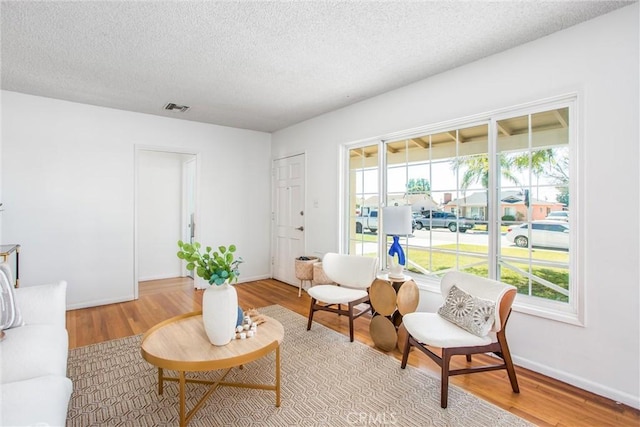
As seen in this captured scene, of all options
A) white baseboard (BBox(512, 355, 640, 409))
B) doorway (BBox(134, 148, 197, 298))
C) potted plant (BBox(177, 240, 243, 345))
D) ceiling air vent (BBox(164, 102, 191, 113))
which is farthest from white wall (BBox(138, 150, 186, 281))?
white baseboard (BBox(512, 355, 640, 409))

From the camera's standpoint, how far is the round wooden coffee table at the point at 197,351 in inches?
67.2

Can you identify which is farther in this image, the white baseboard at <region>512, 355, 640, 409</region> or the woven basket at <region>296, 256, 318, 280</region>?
the woven basket at <region>296, 256, 318, 280</region>

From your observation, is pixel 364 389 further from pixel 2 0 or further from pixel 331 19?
pixel 2 0

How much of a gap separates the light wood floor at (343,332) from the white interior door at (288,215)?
0.30 m

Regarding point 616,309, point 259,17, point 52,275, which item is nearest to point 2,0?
point 259,17

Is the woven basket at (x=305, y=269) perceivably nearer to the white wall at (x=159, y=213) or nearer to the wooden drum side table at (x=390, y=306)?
the wooden drum side table at (x=390, y=306)

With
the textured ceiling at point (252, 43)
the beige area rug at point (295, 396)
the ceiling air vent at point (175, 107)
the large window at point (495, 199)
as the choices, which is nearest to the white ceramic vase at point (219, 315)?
the beige area rug at point (295, 396)

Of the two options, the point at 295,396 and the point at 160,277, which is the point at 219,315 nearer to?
the point at 295,396

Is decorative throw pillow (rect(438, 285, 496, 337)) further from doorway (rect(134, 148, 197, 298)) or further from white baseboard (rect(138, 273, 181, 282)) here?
white baseboard (rect(138, 273, 181, 282))

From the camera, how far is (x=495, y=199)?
2689mm

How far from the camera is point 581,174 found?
2170 millimetres

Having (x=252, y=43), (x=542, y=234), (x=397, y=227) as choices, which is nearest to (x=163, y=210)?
(x=252, y=43)

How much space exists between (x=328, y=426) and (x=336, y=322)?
1.65 m

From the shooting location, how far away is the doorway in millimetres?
5281
